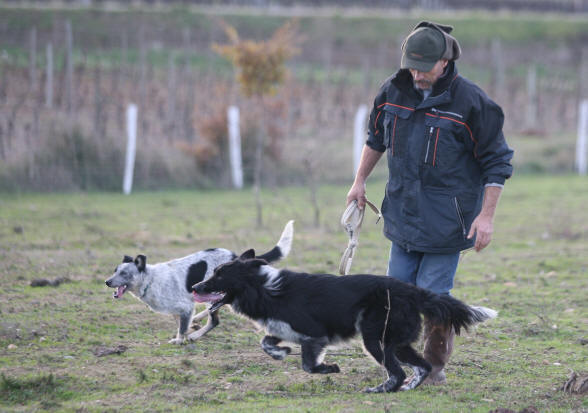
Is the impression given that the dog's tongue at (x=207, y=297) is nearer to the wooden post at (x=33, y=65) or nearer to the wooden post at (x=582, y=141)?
the wooden post at (x=33, y=65)

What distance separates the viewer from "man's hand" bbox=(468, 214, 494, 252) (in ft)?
15.8

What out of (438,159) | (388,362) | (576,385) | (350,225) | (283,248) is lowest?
(576,385)

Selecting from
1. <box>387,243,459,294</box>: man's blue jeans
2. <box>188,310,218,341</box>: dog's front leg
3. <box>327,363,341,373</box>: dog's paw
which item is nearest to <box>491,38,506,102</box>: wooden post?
<box>188,310,218,341</box>: dog's front leg

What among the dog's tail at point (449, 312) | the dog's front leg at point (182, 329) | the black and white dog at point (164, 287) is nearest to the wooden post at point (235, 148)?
the black and white dog at point (164, 287)

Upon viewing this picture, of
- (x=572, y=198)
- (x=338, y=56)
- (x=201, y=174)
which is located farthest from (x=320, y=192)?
(x=338, y=56)

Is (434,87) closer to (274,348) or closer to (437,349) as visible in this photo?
(437,349)

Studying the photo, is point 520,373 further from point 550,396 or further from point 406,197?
point 406,197

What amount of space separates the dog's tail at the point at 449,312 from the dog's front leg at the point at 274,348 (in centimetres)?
111

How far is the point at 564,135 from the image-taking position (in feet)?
82.7

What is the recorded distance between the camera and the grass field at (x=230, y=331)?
4.89 m

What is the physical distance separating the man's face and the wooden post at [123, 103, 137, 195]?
1183cm

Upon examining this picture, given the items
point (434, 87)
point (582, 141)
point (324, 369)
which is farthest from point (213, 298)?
point (582, 141)

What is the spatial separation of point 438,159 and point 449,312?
3.50ft

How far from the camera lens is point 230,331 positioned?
266 inches
